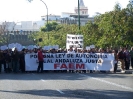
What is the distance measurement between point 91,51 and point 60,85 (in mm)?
10638

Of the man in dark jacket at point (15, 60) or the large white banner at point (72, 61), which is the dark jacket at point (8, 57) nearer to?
the man in dark jacket at point (15, 60)

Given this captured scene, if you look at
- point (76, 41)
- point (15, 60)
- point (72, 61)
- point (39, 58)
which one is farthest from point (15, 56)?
point (76, 41)

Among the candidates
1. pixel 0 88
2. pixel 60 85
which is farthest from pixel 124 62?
pixel 0 88

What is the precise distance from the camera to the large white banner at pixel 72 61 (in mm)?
29703

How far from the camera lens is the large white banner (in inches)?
1169

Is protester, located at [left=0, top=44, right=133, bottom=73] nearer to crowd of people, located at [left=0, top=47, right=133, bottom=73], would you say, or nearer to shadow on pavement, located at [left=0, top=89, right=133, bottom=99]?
crowd of people, located at [left=0, top=47, right=133, bottom=73]

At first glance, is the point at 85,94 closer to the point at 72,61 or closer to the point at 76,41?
the point at 72,61

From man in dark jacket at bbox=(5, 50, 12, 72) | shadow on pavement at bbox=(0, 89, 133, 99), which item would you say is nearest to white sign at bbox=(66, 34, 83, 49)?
man in dark jacket at bbox=(5, 50, 12, 72)

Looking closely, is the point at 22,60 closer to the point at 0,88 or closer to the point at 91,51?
the point at 91,51

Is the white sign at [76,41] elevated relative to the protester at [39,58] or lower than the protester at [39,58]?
elevated

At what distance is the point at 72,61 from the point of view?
30.2m

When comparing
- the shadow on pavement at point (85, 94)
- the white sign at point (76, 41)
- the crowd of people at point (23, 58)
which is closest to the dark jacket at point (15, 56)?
the crowd of people at point (23, 58)

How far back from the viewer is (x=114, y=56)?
96.5 ft

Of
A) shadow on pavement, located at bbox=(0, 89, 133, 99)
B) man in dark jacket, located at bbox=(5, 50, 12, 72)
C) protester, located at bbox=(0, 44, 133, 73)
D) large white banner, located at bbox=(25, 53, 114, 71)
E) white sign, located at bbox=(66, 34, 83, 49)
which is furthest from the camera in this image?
white sign, located at bbox=(66, 34, 83, 49)
